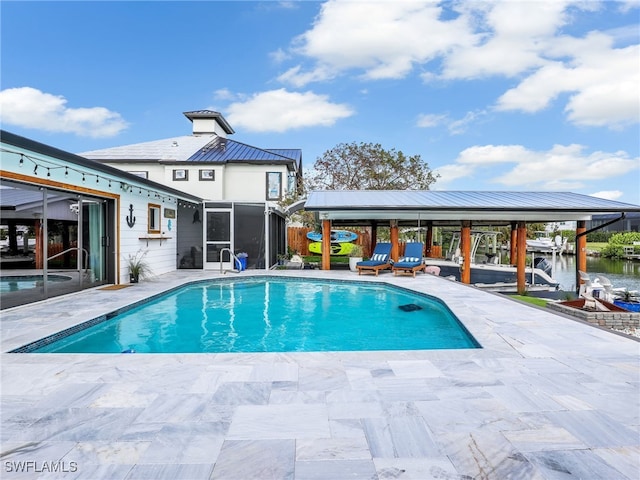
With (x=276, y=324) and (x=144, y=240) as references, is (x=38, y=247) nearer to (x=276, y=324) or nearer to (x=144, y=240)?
(x=144, y=240)

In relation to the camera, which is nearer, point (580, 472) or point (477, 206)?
point (580, 472)

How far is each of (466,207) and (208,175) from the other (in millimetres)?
12003

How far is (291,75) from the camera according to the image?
18.9m

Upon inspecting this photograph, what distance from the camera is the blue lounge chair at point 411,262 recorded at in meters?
11.5

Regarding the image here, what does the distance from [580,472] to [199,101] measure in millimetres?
25487

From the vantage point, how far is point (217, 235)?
44.4 feet

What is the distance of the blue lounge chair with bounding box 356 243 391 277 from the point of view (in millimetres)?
12031

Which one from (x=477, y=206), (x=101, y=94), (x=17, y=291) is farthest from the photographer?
(x=101, y=94)

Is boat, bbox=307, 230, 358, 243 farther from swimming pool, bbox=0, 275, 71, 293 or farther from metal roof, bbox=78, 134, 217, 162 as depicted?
swimming pool, bbox=0, 275, 71, 293

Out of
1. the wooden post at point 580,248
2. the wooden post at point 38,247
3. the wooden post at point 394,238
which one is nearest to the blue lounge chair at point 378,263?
the wooden post at point 394,238

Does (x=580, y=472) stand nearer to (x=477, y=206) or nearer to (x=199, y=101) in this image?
(x=477, y=206)

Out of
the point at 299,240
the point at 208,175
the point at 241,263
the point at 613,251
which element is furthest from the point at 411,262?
the point at 613,251

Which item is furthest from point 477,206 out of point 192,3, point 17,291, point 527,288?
point 17,291

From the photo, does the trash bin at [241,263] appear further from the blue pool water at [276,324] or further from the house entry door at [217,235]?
the blue pool water at [276,324]
